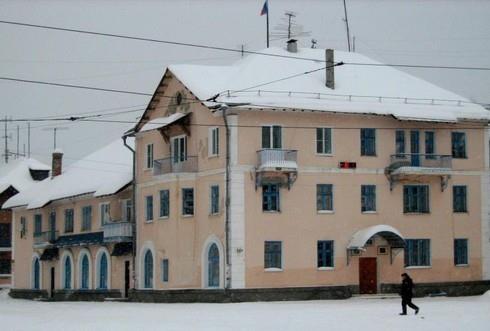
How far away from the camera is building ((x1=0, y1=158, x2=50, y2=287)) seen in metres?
89.1

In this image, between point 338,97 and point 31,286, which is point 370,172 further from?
point 31,286

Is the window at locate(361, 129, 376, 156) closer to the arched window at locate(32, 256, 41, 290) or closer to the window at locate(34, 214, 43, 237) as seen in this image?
the window at locate(34, 214, 43, 237)

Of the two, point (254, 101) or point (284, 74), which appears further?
point (284, 74)

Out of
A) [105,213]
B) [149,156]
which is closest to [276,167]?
[149,156]

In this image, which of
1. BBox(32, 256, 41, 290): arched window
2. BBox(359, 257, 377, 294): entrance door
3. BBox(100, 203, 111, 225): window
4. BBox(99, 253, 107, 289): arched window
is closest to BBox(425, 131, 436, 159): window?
BBox(359, 257, 377, 294): entrance door

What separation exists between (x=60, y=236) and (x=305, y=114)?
2510 centimetres

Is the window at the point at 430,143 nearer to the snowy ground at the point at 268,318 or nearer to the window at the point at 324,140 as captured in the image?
the window at the point at 324,140

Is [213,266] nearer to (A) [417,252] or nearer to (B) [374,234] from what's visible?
(B) [374,234]

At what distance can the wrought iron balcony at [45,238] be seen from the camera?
70875 millimetres

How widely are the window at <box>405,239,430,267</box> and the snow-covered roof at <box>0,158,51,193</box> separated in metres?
45.4

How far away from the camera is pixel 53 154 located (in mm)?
77625

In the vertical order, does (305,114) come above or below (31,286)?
above

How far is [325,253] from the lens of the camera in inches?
2052

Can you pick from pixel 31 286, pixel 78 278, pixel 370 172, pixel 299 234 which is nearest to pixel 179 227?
pixel 299 234
